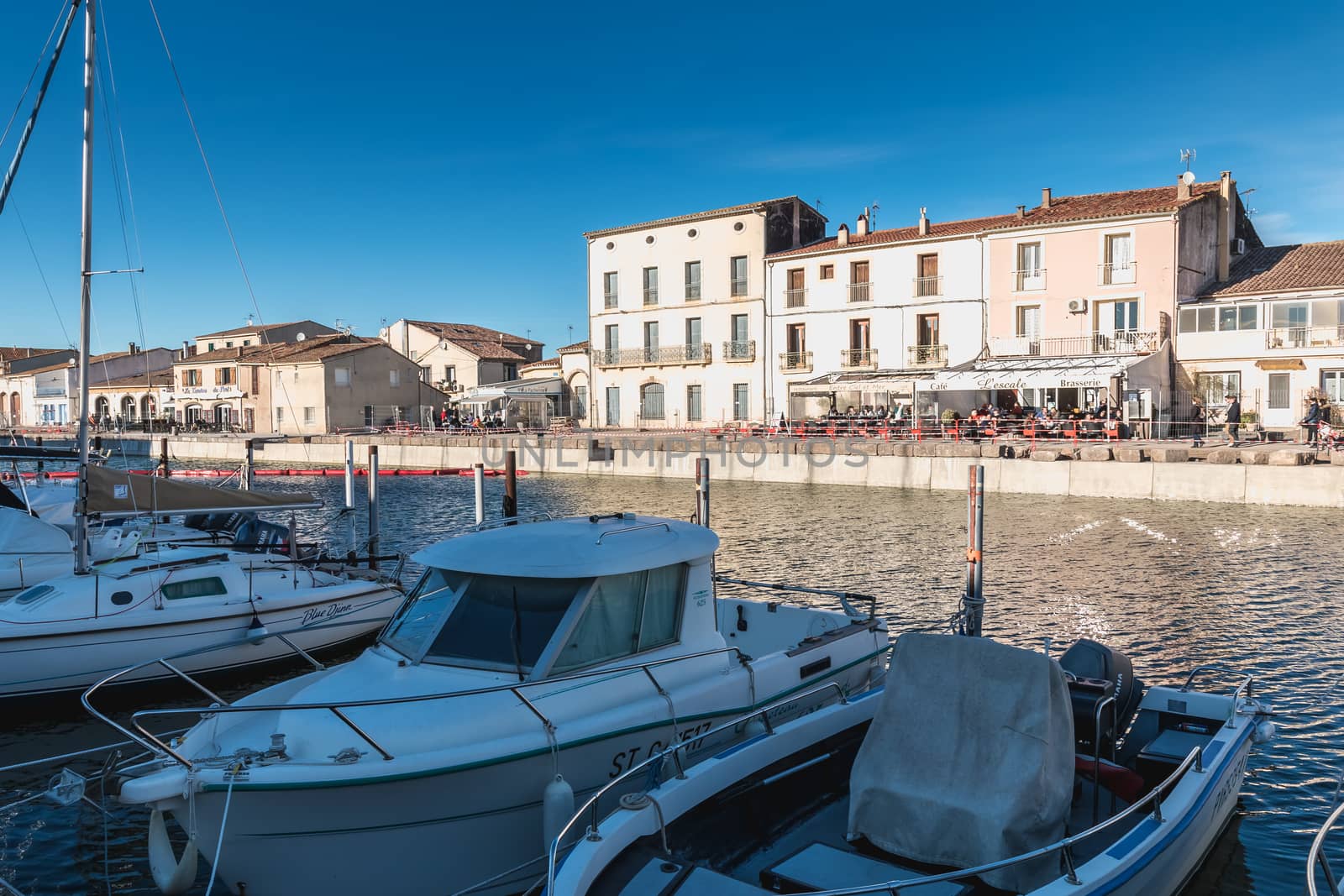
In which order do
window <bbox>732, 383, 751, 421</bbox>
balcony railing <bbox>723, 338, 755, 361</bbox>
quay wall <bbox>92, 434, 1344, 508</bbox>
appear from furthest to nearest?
window <bbox>732, 383, 751, 421</bbox> → balcony railing <bbox>723, 338, 755, 361</bbox> → quay wall <bbox>92, 434, 1344, 508</bbox>

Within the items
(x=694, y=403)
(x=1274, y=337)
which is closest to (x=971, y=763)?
(x=1274, y=337)

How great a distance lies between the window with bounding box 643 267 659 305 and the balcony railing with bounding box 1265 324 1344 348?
27464mm

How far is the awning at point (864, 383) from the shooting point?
3856cm

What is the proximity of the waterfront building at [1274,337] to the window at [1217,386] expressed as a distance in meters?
0.03

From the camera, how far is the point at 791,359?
45.5m

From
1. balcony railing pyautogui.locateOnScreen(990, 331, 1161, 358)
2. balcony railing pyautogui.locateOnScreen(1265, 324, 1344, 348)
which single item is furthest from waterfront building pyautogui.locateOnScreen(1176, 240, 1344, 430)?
balcony railing pyautogui.locateOnScreen(990, 331, 1161, 358)

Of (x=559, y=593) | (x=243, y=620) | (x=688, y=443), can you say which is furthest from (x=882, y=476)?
(x=559, y=593)

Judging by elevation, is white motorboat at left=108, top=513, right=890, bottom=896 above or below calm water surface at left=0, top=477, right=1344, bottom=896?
above

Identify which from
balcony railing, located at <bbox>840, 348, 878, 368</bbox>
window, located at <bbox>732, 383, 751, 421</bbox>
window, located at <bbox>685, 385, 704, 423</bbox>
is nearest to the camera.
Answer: balcony railing, located at <bbox>840, 348, 878, 368</bbox>

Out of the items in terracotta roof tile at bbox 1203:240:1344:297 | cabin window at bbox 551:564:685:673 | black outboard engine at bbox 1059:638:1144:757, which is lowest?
black outboard engine at bbox 1059:638:1144:757

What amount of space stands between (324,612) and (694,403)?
37.2m

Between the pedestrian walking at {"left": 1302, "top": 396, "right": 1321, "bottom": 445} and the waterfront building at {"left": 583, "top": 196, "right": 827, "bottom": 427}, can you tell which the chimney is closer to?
the pedestrian walking at {"left": 1302, "top": 396, "right": 1321, "bottom": 445}

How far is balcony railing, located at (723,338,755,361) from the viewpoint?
1834 inches

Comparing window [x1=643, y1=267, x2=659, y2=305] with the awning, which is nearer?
the awning
